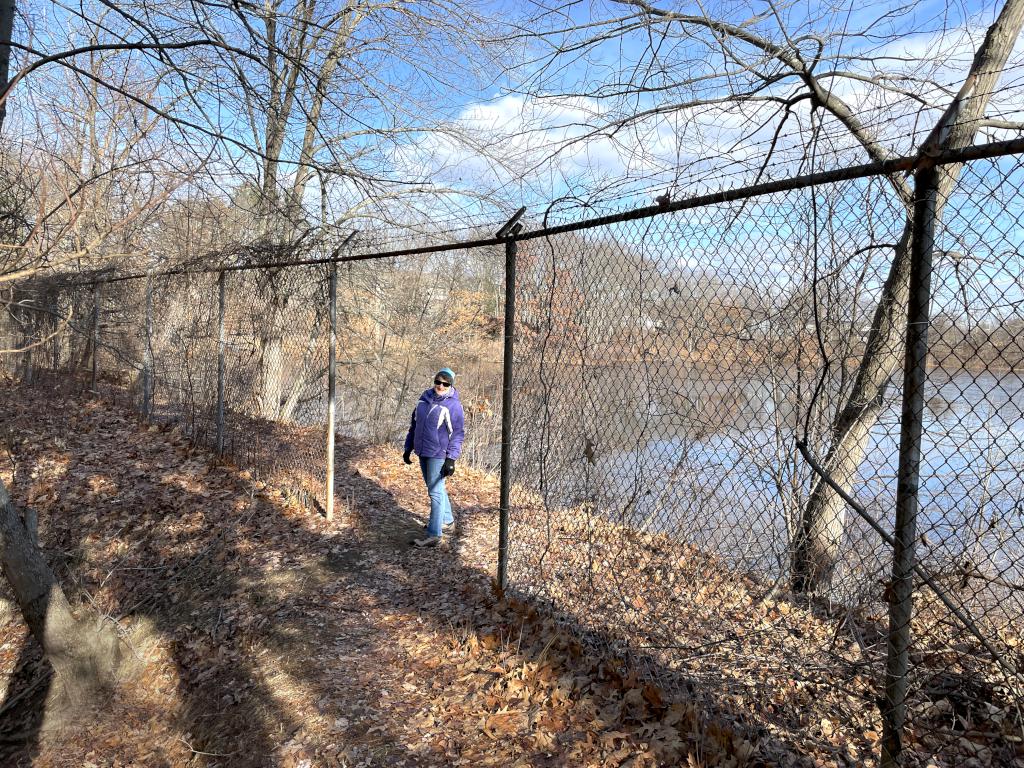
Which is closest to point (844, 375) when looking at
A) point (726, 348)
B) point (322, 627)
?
point (726, 348)

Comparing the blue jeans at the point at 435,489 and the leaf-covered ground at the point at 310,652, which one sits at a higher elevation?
the blue jeans at the point at 435,489

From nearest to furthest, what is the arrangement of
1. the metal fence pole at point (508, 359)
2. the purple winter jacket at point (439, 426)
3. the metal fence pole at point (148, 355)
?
the metal fence pole at point (508, 359), the purple winter jacket at point (439, 426), the metal fence pole at point (148, 355)

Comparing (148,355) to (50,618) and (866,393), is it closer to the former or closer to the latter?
(50,618)

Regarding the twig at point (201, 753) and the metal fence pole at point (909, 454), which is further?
the twig at point (201, 753)

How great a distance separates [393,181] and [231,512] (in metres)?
4.46

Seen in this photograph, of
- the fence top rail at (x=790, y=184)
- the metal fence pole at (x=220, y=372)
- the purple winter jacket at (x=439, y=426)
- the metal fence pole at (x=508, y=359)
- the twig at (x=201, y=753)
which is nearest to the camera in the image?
the fence top rail at (x=790, y=184)

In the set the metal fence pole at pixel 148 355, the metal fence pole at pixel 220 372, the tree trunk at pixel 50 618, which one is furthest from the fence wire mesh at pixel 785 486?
the metal fence pole at pixel 148 355

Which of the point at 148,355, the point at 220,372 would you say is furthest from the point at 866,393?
the point at 148,355

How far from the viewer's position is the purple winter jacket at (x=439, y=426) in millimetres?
5977

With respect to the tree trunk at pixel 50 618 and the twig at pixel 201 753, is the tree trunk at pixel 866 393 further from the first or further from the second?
the tree trunk at pixel 50 618

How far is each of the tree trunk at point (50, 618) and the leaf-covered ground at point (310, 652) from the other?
219 mm

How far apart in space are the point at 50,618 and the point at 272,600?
1.59m

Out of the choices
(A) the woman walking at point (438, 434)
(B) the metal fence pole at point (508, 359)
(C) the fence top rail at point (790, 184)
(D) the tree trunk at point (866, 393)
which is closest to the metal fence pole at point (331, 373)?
(A) the woman walking at point (438, 434)

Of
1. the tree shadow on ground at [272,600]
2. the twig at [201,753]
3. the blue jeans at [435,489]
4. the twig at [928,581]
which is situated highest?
the twig at [928,581]
